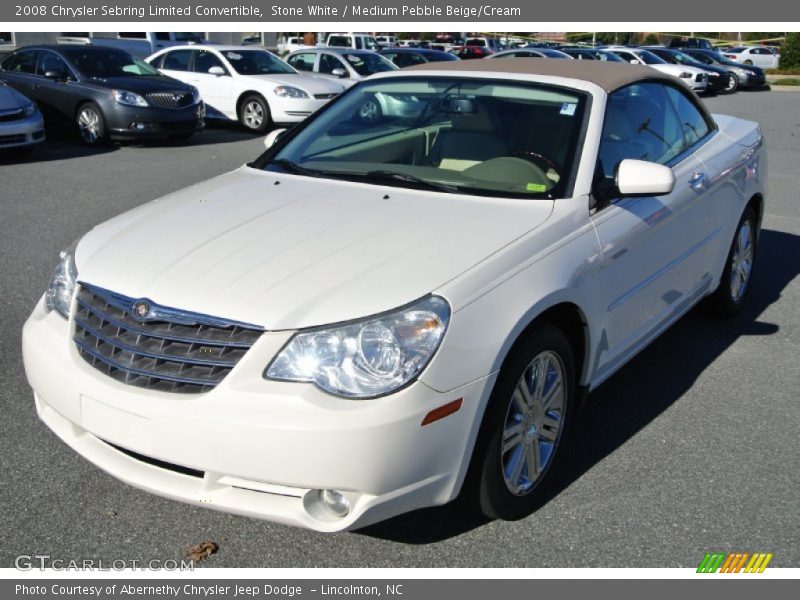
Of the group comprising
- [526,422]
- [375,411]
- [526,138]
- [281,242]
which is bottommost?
[526,422]

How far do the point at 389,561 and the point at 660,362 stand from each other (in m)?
2.47

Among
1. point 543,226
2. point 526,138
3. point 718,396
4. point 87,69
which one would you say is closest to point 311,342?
point 543,226

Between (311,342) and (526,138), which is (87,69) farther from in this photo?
(311,342)

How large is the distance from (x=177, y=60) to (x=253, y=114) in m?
2.08

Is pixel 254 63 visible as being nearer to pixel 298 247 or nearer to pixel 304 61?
pixel 304 61

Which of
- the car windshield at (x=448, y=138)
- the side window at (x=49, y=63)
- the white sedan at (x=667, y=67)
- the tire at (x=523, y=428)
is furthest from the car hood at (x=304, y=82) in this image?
the white sedan at (x=667, y=67)

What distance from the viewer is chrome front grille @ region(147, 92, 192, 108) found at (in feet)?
43.1

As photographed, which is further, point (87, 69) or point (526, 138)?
point (87, 69)

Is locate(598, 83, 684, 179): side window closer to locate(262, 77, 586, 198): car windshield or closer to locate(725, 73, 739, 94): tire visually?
locate(262, 77, 586, 198): car windshield

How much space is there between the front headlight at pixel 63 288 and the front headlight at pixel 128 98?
33.0ft

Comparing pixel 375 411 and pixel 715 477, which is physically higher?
pixel 375 411
